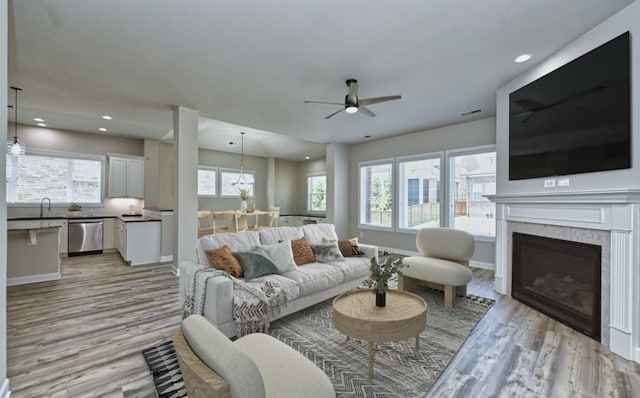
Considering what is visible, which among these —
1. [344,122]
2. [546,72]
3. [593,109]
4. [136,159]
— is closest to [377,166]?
[344,122]

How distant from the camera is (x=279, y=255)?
3.34m

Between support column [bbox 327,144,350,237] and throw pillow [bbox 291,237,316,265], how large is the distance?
366 cm

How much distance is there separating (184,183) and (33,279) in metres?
2.63

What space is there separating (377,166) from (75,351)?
642 cm

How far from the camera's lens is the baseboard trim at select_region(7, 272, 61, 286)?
4074 mm

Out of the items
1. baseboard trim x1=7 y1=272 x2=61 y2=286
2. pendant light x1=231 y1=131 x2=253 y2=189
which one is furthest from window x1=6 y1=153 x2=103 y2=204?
pendant light x1=231 y1=131 x2=253 y2=189

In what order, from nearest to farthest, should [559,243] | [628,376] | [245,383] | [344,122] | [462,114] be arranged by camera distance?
[245,383], [628,376], [559,243], [462,114], [344,122]

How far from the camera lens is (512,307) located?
3.42m

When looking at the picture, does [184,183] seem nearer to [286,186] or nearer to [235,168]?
[235,168]

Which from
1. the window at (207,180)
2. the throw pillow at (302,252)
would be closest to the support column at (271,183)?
the window at (207,180)

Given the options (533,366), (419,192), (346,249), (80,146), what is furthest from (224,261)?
(80,146)

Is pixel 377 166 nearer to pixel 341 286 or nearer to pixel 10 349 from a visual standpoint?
pixel 341 286

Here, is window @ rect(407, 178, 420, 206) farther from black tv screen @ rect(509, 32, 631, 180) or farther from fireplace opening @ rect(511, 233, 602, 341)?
fireplace opening @ rect(511, 233, 602, 341)

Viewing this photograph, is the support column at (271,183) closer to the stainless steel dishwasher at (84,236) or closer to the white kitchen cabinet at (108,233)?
the white kitchen cabinet at (108,233)
